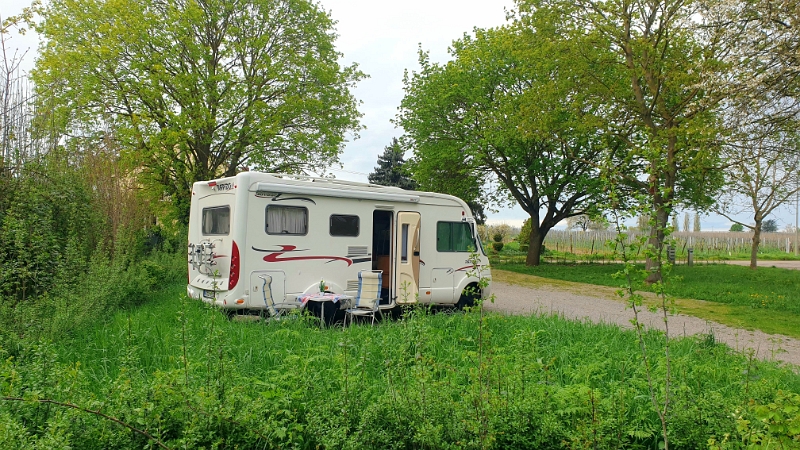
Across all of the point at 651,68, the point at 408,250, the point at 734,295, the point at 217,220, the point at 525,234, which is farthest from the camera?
the point at 525,234

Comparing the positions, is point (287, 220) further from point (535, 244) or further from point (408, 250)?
point (535, 244)

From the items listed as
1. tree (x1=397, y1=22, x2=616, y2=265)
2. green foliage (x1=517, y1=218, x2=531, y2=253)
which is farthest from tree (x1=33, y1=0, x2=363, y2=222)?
green foliage (x1=517, y1=218, x2=531, y2=253)

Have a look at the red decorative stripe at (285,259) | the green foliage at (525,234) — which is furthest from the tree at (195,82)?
the green foliage at (525,234)

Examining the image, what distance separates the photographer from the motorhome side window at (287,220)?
8211mm

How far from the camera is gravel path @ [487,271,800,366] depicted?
845 cm

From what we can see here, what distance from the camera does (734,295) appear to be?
47.8 ft

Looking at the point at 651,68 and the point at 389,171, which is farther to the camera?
the point at 389,171

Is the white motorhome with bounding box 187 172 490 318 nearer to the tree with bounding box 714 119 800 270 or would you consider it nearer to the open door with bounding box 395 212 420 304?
the open door with bounding box 395 212 420 304

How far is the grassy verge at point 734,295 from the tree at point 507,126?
140 inches

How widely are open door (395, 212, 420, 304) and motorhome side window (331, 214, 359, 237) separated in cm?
87

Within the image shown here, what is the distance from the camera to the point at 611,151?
19250 mm

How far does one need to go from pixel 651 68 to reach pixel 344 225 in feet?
44.0

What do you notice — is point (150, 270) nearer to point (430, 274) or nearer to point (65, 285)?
point (65, 285)

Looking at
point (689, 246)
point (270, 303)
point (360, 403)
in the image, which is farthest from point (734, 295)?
point (689, 246)
